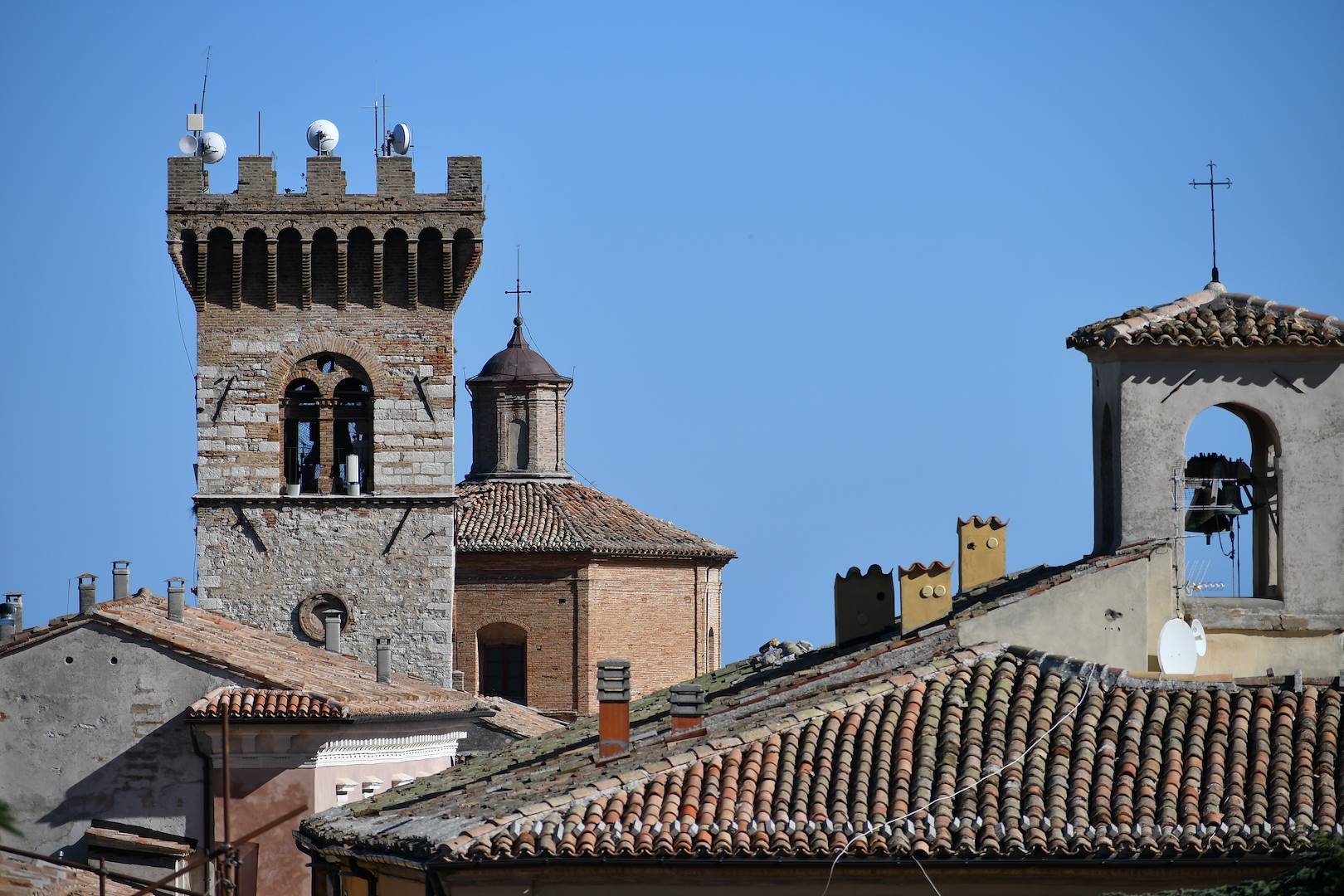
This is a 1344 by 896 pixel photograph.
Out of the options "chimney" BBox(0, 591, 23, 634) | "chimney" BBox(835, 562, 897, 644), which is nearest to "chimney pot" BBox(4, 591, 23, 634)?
"chimney" BBox(0, 591, 23, 634)

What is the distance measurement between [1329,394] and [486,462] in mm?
30278

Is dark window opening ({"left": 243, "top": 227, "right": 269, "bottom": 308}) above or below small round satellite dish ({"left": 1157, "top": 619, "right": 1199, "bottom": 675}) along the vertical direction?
above

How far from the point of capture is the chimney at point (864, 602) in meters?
23.9

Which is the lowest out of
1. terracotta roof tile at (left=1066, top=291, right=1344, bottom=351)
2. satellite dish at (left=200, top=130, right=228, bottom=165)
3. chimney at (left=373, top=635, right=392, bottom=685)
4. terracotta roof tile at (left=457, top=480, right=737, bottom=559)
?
chimney at (left=373, top=635, right=392, bottom=685)

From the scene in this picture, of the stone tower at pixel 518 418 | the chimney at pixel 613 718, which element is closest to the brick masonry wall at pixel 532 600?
the stone tower at pixel 518 418

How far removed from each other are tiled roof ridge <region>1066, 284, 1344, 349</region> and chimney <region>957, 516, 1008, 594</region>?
440cm

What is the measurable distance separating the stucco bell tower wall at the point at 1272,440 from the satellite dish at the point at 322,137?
1860 cm

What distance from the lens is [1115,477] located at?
2078 centimetres

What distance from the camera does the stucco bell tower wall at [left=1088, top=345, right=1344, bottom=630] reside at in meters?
20.5

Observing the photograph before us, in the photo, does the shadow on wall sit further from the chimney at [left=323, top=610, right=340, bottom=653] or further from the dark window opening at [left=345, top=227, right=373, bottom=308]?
the dark window opening at [left=345, top=227, right=373, bottom=308]

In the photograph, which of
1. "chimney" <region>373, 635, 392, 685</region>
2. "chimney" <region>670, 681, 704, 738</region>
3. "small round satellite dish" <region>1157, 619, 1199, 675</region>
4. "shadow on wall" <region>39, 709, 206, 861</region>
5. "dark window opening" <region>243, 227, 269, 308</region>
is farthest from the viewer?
"dark window opening" <region>243, 227, 269, 308</region>

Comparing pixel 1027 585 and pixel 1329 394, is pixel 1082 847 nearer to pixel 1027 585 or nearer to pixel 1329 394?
pixel 1027 585

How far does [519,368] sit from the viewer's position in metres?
50.7

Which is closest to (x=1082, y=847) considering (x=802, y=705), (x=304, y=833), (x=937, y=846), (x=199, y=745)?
(x=937, y=846)
